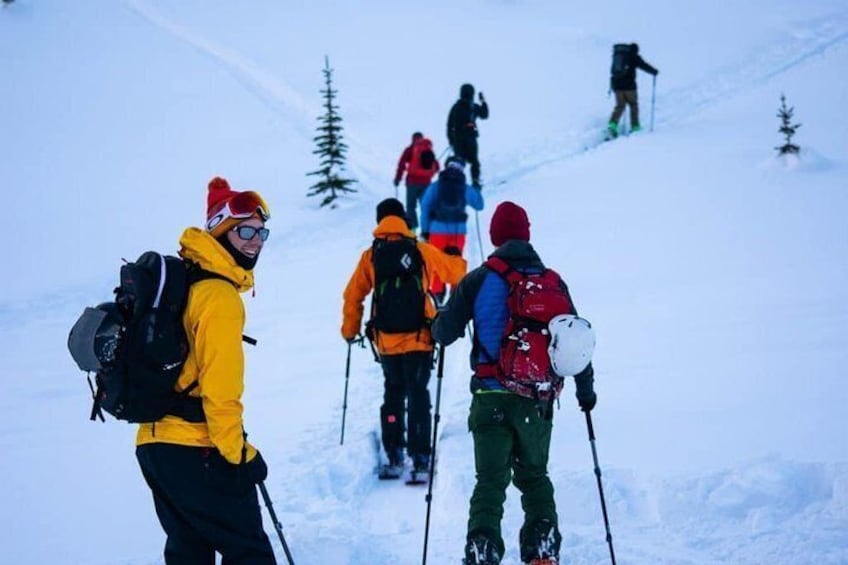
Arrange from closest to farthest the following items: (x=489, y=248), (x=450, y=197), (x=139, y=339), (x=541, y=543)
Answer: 1. (x=139, y=339)
2. (x=541, y=543)
3. (x=450, y=197)
4. (x=489, y=248)

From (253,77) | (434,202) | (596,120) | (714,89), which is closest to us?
(434,202)

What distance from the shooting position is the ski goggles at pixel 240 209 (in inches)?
144

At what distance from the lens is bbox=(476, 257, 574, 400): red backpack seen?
4.20 m

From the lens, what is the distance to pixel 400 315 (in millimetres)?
6023

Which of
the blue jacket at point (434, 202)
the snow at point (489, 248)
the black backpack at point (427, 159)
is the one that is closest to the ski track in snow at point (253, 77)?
the snow at point (489, 248)

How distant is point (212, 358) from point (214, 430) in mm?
320

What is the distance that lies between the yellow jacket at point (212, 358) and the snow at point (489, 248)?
6.20ft

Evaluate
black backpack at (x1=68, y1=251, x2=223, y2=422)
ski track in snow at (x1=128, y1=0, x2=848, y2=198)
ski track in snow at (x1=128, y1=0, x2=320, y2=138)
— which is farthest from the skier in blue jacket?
ski track in snow at (x1=128, y1=0, x2=320, y2=138)

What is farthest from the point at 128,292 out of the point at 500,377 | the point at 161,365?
the point at 500,377

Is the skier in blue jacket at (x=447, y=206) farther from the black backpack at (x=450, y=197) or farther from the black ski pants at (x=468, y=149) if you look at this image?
the black ski pants at (x=468, y=149)

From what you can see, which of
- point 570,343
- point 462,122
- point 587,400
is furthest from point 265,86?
point 570,343

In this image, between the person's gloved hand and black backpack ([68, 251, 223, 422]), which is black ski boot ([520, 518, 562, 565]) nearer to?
the person's gloved hand

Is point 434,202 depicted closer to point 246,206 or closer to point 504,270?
point 504,270

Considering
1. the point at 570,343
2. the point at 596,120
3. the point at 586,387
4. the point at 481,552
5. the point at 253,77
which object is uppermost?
the point at 253,77
